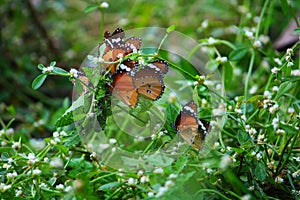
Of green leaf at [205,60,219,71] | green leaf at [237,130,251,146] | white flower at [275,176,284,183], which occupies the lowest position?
white flower at [275,176,284,183]

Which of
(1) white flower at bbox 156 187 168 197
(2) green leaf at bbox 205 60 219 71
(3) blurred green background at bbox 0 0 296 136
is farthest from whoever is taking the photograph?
(3) blurred green background at bbox 0 0 296 136

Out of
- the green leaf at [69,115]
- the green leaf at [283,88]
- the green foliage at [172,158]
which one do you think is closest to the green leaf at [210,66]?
the green foliage at [172,158]

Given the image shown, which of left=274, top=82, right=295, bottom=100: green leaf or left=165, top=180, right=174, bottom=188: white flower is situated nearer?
left=165, top=180, right=174, bottom=188: white flower

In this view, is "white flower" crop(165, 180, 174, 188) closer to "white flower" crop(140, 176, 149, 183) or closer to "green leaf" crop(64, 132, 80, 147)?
"white flower" crop(140, 176, 149, 183)

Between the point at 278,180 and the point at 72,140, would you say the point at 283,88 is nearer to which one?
the point at 278,180

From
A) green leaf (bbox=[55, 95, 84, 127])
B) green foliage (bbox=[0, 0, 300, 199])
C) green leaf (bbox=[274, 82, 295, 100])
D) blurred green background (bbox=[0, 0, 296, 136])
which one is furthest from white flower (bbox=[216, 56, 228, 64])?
blurred green background (bbox=[0, 0, 296, 136])

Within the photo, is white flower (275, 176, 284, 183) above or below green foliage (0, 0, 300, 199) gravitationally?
below

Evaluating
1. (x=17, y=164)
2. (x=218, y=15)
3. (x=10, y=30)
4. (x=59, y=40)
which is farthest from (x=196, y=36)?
(x=17, y=164)

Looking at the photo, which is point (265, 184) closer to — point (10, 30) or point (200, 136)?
point (200, 136)
